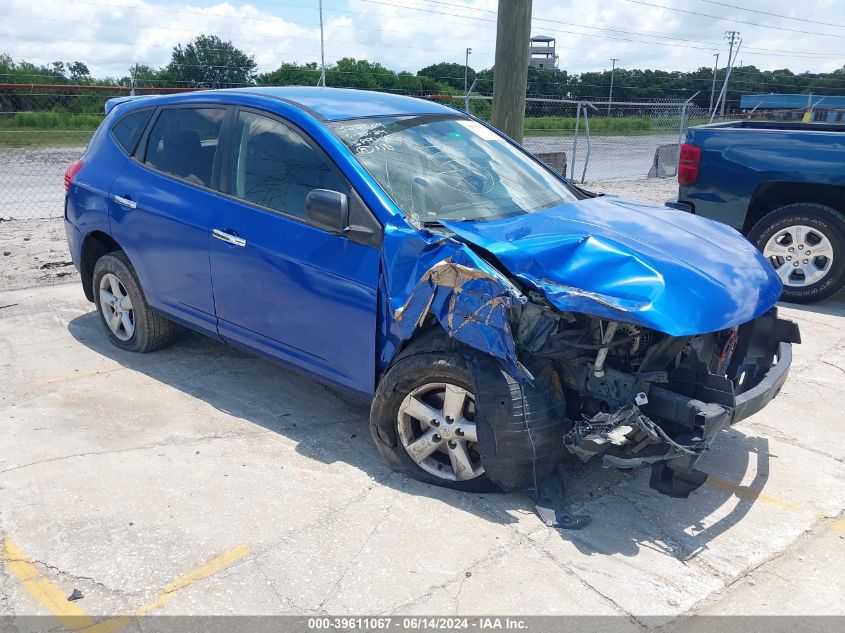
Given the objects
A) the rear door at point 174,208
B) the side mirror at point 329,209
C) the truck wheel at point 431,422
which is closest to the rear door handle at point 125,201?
the rear door at point 174,208

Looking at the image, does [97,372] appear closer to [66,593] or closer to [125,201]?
[125,201]

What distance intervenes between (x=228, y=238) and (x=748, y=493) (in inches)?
121

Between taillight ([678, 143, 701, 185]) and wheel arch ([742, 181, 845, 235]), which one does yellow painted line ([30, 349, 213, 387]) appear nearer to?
taillight ([678, 143, 701, 185])

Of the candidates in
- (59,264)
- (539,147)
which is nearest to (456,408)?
(59,264)

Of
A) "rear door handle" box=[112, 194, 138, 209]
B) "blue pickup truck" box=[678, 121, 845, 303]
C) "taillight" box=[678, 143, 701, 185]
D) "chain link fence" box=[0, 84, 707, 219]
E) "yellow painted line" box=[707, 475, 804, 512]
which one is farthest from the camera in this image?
"chain link fence" box=[0, 84, 707, 219]

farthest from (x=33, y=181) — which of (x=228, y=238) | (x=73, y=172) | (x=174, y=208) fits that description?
(x=228, y=238)

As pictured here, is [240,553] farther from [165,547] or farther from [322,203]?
[322,203]

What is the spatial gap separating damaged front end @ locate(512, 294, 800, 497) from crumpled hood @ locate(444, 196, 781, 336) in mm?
153

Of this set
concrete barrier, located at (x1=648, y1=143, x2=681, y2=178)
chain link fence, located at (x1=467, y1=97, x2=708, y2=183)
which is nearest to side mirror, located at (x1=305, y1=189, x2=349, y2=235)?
chain link fence, located at (x1=467, y1=97, x2=708, y2=183)

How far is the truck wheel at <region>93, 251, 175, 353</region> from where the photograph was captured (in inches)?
200

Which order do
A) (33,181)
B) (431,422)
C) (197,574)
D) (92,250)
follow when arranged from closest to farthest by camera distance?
(197,574)
(431,422)
(92,250)
(33,181)

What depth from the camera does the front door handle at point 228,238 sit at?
13.4 feet

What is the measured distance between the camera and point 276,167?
13.5 ft

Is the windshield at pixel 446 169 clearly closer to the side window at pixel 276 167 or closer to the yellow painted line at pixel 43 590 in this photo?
the side window at pixel 276 167
